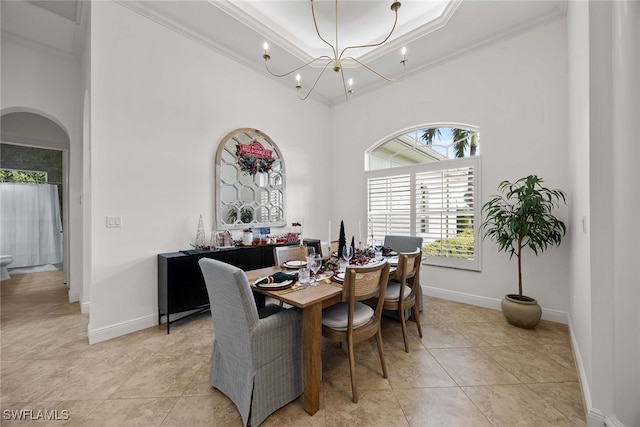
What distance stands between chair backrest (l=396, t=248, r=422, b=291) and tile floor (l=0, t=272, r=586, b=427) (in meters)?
0.65

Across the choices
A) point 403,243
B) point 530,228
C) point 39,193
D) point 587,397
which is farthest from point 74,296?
point 530,228

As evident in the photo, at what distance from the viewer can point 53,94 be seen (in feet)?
10.4

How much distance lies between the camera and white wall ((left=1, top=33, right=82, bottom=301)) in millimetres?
2895

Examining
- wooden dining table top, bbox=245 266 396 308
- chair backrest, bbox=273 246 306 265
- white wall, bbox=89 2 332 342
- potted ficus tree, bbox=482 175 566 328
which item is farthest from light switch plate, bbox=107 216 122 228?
potted ficus tree, bbox=482 175 566 328

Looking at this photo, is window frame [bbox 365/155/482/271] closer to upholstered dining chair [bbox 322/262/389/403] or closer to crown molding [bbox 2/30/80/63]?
upholstered dining chair [bbox 322/262/389/403]

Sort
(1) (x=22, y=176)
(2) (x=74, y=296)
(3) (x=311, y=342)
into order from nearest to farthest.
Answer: (3) (x=311, y=342) < (2) (x=74, y=296) < (1) (x=22, y=176)

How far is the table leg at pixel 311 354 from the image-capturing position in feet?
5.05

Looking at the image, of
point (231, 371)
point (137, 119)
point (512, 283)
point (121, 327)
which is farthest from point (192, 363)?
point (512, 283)

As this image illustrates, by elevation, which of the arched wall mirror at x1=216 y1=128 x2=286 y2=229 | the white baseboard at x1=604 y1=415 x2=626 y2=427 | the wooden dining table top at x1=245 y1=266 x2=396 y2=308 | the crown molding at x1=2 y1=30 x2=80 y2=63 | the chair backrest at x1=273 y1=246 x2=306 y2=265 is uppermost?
the crown molding at x1=2 y1=30 x2=80 y2=63

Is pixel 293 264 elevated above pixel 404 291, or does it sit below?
above

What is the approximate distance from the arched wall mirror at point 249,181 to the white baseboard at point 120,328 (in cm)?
128

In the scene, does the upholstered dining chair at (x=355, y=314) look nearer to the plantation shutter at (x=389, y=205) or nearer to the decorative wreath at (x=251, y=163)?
the plantation shutter at (x=389, y=205)

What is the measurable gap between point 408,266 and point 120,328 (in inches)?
115

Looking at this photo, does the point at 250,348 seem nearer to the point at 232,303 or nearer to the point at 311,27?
the point at 232,303
